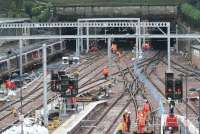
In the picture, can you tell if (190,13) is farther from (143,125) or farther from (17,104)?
(143,125)

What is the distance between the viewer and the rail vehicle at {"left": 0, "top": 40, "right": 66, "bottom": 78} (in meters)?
45.7

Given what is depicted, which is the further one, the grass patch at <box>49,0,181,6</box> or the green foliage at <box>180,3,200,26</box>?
the grass patch at <box>49,0,181,6</box>

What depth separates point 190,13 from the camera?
69062 millimetres

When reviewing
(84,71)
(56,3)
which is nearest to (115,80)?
(84,71)

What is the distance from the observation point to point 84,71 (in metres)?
53.2

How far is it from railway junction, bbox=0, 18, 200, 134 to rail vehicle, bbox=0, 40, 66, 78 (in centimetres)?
8

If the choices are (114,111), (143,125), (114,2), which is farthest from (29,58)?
(114,2)

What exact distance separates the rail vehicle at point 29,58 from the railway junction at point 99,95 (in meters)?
0.08

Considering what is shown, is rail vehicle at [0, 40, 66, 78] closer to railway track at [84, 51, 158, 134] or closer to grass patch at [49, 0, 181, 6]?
railway track at [84, 51, 158, 134]

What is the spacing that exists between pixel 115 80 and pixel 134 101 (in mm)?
9167

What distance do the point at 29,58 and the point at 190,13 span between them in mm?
21311

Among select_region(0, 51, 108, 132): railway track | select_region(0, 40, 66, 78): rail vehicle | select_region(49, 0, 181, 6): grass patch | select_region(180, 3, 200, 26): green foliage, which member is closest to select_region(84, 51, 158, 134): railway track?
select_region(0, 51, 108, 132): railway track

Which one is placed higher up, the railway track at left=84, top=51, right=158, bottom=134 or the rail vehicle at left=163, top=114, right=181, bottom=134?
the rail vehicle at left=163, top=114, right=181, bottom=134

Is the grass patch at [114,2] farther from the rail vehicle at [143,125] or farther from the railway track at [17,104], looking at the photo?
the rail vehicle at [143,125]
